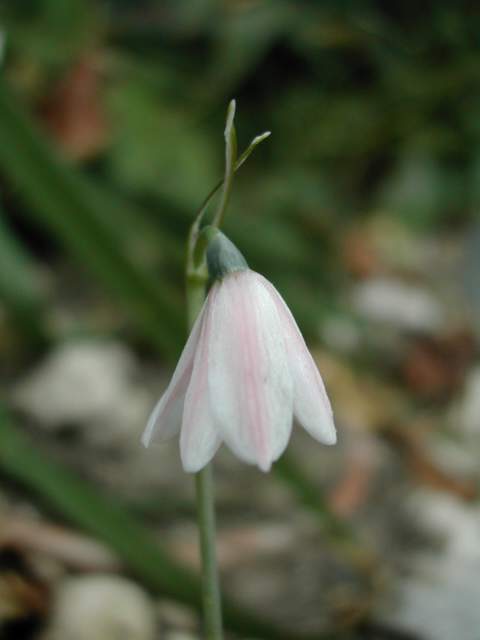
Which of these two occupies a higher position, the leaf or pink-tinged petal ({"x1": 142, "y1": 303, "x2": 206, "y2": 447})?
the leaf

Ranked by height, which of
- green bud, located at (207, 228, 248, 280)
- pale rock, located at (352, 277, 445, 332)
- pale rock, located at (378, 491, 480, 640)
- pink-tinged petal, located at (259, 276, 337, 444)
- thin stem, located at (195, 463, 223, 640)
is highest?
pale rock, located at (352, 277, 445, 332)

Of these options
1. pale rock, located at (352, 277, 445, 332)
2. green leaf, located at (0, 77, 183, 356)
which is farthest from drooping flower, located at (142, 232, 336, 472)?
pale rock, located at (352, 277, 445, 332)

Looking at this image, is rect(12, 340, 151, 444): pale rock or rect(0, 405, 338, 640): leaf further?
rect(12, 340, 151, 444): pale rock

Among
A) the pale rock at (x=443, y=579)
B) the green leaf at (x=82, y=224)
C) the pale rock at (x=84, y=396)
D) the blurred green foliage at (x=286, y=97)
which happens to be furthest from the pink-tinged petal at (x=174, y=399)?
the blurred green foliage at (x=286, y=97)

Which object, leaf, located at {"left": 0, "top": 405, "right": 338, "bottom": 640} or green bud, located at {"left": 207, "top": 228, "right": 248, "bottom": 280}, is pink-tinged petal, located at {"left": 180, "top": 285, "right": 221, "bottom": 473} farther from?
leaf, located at {"left": 0, "top": 405, "right": 338, "bottom": 640}

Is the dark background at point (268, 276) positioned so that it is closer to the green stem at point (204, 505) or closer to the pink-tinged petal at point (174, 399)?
the green stem at point (204, 505)

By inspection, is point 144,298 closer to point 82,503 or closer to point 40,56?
point 82,503

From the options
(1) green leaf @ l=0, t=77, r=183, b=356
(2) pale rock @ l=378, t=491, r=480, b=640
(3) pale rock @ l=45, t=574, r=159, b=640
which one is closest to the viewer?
(3) pale rock @ l=45, t=574, r=159, b=640

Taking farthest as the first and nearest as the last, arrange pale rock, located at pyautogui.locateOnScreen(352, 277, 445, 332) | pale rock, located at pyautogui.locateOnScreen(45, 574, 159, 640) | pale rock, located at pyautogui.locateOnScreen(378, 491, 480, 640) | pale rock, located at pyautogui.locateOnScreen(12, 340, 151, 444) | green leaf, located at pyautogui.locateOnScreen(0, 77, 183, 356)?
pale rock, located at pyautogui.locateOnScreen(352, 277, 445, 332) < pale rock, located at pyautogui.locateOnScreen(12, 340, 151, 444) < green leaf, located at pyautogui.locateOnScreen(0, 77, 183, 356) < pale rock, located at pyautogui.locateOnScreen(378, 491, 480, 640) < pale rock, located at pyautogui.locateOnScreen(45, 574, 159, 640)
